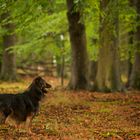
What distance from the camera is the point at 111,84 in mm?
23656

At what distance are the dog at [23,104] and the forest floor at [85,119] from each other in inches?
12.6

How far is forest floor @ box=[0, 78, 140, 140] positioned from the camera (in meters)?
11.0

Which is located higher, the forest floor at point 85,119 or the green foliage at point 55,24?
the green foliage at point 55,24

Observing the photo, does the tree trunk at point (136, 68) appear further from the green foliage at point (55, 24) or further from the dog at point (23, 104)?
the dog at point (23, 104)

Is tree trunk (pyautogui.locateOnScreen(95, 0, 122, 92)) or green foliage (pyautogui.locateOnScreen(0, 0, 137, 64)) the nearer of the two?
green foliage (pyautogui.locateOnScreen(0, 0, 137, 64))

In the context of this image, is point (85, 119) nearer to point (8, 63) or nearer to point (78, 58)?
point (78, 58)

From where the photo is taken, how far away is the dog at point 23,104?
1134cm

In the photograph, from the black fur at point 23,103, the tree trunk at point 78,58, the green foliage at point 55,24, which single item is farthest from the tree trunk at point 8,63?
the black fur at point 23,103

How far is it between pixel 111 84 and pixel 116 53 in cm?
161

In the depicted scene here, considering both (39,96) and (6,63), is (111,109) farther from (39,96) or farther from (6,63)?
(6,63)

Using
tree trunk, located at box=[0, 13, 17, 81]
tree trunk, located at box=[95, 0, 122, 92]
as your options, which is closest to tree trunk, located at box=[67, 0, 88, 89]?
tree trunk, located at box=[95, 0, 122, 92]

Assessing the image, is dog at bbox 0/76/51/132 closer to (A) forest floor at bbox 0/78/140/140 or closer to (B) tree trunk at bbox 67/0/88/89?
(A) forest floor at bbox 0/78/140/140

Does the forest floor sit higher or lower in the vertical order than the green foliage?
lower

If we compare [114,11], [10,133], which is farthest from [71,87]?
[10,133]
